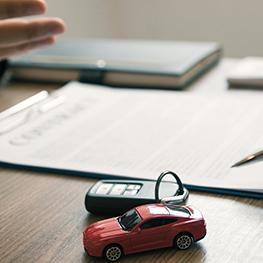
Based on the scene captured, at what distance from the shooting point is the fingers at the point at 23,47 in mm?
914

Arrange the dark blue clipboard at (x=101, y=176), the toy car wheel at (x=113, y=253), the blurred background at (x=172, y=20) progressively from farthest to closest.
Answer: the blurred background at (x=172, y=20)
the dark blue clipboard at (x=101, y=176)
the toy car wheel at (x=113, y=253)

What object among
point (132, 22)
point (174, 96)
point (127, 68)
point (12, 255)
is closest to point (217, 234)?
point (12, 255)

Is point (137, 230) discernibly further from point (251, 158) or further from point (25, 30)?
point (25, 30)

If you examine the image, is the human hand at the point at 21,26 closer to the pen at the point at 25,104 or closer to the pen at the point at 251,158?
the pen at the point at 25,104

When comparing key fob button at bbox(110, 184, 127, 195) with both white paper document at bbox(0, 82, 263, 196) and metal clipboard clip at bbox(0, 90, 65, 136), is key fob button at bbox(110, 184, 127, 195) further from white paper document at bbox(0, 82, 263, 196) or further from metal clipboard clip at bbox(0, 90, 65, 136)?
metal clipboard clip at bbox(0, 90, 65, 136)

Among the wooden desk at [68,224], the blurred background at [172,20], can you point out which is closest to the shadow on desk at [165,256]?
the wooden desk at [68,224]

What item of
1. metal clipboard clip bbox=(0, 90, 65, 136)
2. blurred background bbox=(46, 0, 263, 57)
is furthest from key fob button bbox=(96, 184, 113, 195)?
blurred background bbox=(46, 0, 263, 57)

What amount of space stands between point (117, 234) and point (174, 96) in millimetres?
509

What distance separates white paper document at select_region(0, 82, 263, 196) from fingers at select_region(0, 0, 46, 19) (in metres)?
0.16

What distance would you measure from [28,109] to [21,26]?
0.15 m

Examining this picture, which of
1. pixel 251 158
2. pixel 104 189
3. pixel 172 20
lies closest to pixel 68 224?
pixel 104 189

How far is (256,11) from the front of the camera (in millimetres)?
1999

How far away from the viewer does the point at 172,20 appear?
7.07 feet

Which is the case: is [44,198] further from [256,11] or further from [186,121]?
[256,11]
